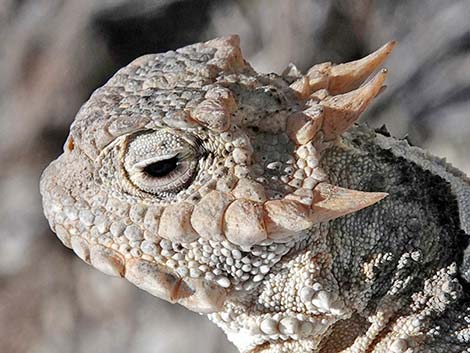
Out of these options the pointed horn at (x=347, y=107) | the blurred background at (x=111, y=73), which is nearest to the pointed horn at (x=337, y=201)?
the pointed horn at (x=347, y=107)

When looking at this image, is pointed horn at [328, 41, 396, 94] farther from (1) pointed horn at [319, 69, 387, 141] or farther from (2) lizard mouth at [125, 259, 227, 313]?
(2) lizard mouth at [125, 259, 227, 313]

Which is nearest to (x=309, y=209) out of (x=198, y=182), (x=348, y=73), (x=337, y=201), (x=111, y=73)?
(x=337, y=201)

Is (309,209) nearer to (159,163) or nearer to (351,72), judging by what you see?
(159,163)

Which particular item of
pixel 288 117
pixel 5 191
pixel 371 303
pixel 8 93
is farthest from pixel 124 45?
pixel 371 303

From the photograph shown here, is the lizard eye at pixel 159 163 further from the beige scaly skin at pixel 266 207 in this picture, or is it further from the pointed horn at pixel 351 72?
the pointed horn at pixel 351 72

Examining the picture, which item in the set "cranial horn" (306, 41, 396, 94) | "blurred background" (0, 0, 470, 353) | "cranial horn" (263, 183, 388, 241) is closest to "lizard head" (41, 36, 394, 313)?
"cranial horn" (263, 183, 388, 241)

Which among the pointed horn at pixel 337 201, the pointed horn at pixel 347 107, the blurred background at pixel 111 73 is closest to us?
the pointed horn at pixel 337 201

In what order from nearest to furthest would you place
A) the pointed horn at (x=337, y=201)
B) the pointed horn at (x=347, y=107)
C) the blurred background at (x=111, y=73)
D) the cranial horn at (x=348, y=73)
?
1. the pointed horn at (x=337, y=201)
2. the pointed horn at (x=347, y=107)
3. the cranial horn at (x=348, y=73)
4. the blurred background at (x=111, y=73)
